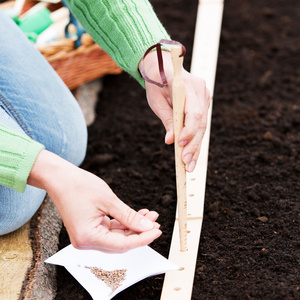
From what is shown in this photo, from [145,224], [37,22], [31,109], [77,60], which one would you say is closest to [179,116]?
[145,224]

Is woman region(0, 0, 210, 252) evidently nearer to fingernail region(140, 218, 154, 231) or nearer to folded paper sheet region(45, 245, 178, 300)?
fingernail region(140, 218, 154, 231)

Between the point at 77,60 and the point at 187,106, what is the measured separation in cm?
122

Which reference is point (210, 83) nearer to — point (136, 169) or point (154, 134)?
point (154, 134)

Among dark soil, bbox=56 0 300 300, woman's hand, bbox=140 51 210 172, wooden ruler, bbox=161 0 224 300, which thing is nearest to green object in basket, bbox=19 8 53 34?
dark soil, bbox=56 0 300 300

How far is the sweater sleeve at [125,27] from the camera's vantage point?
136cm

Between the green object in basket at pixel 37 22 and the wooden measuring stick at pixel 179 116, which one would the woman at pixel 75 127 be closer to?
the wooden measuring stick at pixel 179 116

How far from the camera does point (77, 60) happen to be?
7.38ft

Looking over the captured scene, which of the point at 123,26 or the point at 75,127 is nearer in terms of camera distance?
the point at 123,26

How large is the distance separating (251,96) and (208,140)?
0.58m

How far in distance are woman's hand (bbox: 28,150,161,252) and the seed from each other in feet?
0.65

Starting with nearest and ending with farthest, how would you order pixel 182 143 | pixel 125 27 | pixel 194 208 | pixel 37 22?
pixel 182 143 < pixel 125 27 < pixel 194 208 < pixel 37 22

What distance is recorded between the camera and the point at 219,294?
122cm

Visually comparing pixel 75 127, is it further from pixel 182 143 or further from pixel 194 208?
pixel 182 143

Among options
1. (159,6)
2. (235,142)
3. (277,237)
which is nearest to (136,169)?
(235,142)
